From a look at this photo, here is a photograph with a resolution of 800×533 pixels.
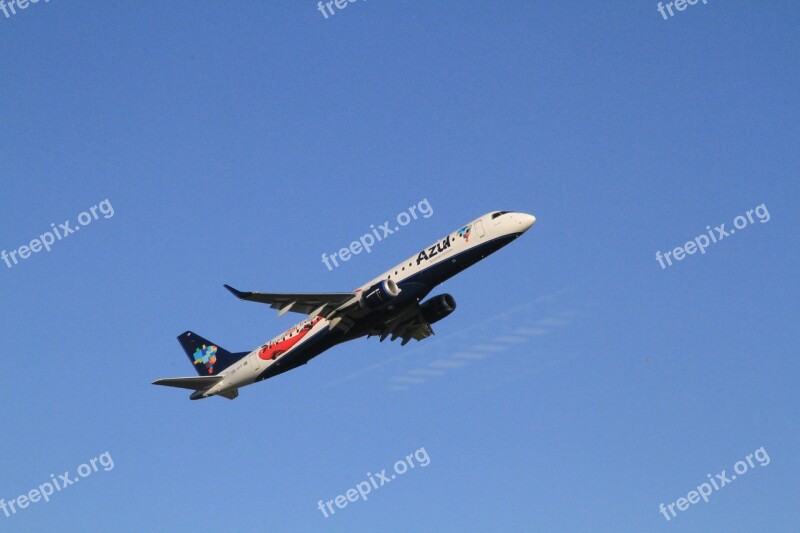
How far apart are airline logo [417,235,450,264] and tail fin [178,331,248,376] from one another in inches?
693

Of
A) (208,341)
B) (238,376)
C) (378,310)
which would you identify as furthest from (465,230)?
(208,341)

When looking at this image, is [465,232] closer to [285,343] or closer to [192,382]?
[285,343]

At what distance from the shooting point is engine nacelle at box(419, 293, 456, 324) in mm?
75125

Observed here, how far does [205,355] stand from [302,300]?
17708 millimetres

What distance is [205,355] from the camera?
3300 inches

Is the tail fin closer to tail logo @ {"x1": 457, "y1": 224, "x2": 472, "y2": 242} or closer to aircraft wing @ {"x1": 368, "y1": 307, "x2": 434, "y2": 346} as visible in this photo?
aircraft wing @ {"x1": 368, "y1": 307, "x2": 434, "y2": 346}

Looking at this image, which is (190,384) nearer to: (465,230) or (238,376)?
(238,376)

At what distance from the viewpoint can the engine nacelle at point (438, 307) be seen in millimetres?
75125

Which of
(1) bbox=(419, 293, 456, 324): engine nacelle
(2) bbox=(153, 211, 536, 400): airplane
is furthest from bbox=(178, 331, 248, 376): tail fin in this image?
(1) bbox=(419, 293, 456, 324): engine nacelle

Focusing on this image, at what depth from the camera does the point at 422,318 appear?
76000 mm

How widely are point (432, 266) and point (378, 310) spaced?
4712 mm

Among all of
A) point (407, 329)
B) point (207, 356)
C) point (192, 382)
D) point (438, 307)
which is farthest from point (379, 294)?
point (207, 356)

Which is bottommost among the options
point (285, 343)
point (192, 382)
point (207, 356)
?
point (285, 343)

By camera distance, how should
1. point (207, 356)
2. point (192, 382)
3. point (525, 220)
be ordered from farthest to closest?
point (207, 356)
point (192, 382)
point (525, 220)
